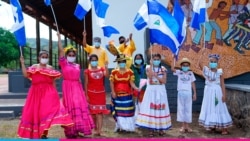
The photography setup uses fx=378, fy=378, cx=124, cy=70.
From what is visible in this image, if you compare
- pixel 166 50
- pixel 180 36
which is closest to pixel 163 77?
pixel 180 36

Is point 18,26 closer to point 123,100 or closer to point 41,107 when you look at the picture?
point 41,107

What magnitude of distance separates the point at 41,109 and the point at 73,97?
0.61m

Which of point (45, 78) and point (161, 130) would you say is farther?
point (161, 130)

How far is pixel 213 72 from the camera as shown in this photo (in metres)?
7.02

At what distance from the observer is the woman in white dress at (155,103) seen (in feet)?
21.9

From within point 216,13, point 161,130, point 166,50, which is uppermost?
→ point 216,13

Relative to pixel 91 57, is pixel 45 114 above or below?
below

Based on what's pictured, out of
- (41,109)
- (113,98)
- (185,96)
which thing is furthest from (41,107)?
(185,96)

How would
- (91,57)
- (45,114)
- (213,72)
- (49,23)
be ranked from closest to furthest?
(45,114) < (91,57) < (213,72) < (49,23)

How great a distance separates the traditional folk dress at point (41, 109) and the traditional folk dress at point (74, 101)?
0.27 m

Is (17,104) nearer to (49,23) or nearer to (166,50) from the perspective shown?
(166,50)

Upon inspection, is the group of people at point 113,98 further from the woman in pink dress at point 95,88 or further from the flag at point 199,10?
the flag at point 199,10

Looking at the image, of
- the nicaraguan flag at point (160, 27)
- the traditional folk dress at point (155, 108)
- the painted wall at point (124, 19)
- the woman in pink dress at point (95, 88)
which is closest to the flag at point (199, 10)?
the nicaraguan flag at point (160, 27)

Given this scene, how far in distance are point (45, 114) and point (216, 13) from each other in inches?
213
